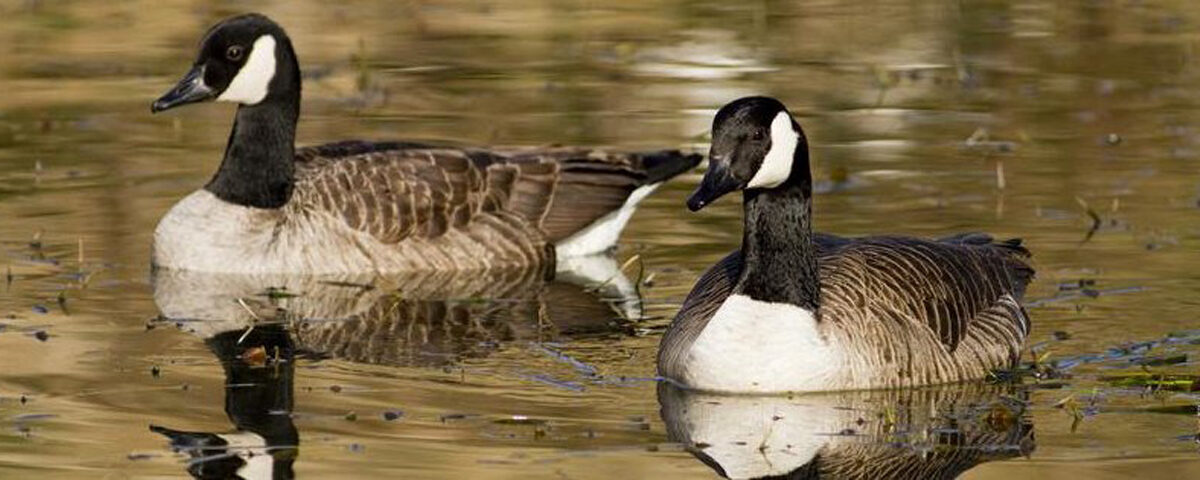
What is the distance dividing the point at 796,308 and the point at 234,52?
5.72m

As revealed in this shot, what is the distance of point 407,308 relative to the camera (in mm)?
14531

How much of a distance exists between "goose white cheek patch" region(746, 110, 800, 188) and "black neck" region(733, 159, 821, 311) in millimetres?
156

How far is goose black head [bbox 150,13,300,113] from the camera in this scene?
16.0 meters

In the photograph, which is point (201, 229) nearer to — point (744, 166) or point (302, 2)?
point (744, 166)

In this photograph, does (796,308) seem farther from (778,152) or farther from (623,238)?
(623,238)

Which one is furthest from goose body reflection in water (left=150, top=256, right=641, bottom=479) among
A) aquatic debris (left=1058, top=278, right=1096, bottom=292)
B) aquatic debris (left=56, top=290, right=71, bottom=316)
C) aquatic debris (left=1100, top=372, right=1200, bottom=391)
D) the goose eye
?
aquatic debris (left=1100, top=372, right=1200, bottom=391)

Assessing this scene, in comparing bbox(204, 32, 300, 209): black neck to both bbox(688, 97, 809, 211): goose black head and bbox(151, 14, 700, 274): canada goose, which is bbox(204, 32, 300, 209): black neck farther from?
bbox(688, 97, 809, 211): goose black head

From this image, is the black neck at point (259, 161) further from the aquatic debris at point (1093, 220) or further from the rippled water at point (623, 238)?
the aquatic debris at point (1093, 220)

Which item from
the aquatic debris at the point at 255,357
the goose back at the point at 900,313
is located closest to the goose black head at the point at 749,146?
the goose back at the point at 900,313

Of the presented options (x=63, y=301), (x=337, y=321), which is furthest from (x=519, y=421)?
(x=63, y=301)

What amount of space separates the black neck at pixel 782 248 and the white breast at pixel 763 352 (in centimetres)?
7

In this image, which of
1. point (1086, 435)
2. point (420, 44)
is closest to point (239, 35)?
point (1086, 435)

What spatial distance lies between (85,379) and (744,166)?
11.1ft

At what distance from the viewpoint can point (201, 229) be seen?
15625mm
